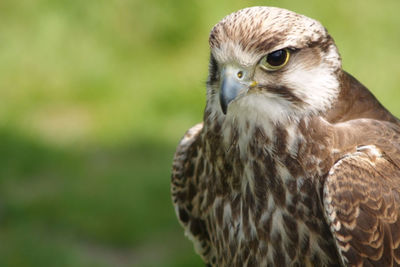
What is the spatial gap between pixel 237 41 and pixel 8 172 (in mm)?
3842

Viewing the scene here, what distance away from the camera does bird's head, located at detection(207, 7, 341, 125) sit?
10.3ft

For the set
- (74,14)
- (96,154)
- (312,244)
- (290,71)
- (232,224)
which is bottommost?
(312,244)

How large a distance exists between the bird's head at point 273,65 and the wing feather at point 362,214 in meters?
0.32

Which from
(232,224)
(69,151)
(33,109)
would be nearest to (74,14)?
(33,109)

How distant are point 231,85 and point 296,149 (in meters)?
0.42

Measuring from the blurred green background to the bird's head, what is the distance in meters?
2.59

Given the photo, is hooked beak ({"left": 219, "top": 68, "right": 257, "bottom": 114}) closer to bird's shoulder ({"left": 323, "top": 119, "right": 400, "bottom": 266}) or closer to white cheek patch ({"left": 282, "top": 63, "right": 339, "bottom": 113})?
white cheek patch ({"left": 282, "top": 63, "right": 339, "bottom": 113})

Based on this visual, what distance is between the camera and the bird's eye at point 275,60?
10.4 ft

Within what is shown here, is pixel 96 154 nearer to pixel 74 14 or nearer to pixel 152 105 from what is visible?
pixel 152 105

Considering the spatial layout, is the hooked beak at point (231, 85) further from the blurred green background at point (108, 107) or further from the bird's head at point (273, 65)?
the blurred green background at point (108, 107)

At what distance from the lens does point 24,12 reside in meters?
7.88

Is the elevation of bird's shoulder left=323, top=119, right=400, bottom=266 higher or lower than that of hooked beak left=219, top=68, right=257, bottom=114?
lower

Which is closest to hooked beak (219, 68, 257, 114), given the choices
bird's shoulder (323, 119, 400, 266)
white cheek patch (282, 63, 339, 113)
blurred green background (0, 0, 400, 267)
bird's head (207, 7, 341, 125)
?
bird's head (207, 7, 341, 125)

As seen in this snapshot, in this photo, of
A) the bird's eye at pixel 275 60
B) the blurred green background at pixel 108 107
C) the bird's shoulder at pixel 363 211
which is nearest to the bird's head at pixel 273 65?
the bird's eye at pixel 275 60
